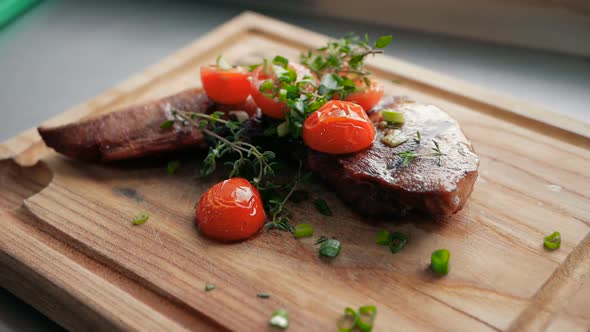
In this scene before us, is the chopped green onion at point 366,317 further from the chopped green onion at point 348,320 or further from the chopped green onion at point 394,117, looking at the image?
the chopped green onion at point 394,117

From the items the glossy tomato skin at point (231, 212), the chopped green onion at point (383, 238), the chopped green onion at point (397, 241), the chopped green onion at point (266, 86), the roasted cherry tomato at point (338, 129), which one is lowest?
the chopped green onion at point (397, 241)

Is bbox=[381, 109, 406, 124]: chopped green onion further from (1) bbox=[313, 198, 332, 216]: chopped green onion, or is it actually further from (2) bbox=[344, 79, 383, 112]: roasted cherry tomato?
(1) bbox=[313, 198, 332, 216]: chopped green onion

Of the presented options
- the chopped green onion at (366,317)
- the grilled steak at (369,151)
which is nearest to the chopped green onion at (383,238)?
the grilled steak at (369,151)

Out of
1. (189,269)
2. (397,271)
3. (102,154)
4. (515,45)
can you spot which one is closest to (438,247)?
(397,271)

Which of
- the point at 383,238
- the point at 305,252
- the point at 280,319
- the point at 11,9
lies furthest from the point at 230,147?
the point at 11,9

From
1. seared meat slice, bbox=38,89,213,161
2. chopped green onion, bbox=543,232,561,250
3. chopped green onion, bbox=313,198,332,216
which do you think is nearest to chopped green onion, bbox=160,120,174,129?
seared meat slice, bbox=38,89,213,161

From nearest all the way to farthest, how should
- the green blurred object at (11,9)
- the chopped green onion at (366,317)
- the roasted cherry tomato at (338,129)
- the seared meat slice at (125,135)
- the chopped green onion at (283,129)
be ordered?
the chopped green onion at (366,317) → the roasted cherry tomato at (338,129) → the chopped green onion at (283,129) → the seared meat slice at (125,135) → the green blurred object at (11,9)

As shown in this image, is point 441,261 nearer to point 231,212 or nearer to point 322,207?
point 322,207
